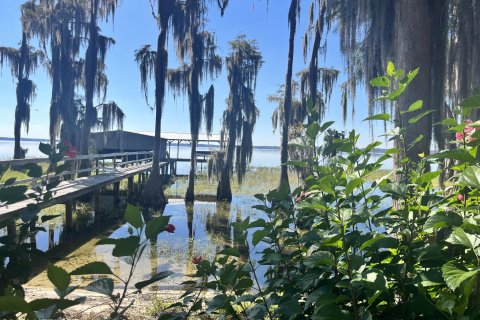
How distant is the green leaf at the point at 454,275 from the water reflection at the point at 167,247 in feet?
13.3

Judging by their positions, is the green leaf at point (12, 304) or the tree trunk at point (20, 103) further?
the tree trunk at point (20, 103)

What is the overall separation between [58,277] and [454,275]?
813mm

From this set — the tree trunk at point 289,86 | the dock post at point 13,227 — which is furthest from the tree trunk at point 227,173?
the dock post at point 13,227

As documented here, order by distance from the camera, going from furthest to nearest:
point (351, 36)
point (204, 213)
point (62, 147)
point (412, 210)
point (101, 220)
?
point (204, 213), point (101, 220), point (351, 36), point (62, 147), point (412, 210)

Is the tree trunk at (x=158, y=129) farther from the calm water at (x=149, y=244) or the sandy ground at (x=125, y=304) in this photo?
the sandy ground at (x=125, y=304)

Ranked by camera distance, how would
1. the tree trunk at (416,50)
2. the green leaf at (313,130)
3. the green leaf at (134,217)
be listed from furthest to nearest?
the tree trunk at (416,50) → the green leaf at (313,130) → the green leaf at (134,217)

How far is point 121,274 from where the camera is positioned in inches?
292

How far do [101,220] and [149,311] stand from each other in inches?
383

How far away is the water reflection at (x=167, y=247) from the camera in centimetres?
753

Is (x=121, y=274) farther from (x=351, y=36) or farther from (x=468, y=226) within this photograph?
(x=468, y=226)

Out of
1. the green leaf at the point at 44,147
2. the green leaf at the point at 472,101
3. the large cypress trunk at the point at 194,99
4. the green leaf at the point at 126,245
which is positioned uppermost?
the large cypress trunk at the point at 194,99

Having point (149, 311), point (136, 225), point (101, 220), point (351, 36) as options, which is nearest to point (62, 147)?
point (136, 225)

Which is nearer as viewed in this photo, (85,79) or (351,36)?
(351,36)

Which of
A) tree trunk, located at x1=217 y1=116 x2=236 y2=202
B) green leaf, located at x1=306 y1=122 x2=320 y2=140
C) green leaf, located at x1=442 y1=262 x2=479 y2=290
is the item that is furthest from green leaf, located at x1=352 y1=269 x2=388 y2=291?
tree trunk, located at x1=217 y1=116 x2=236 y2=202
